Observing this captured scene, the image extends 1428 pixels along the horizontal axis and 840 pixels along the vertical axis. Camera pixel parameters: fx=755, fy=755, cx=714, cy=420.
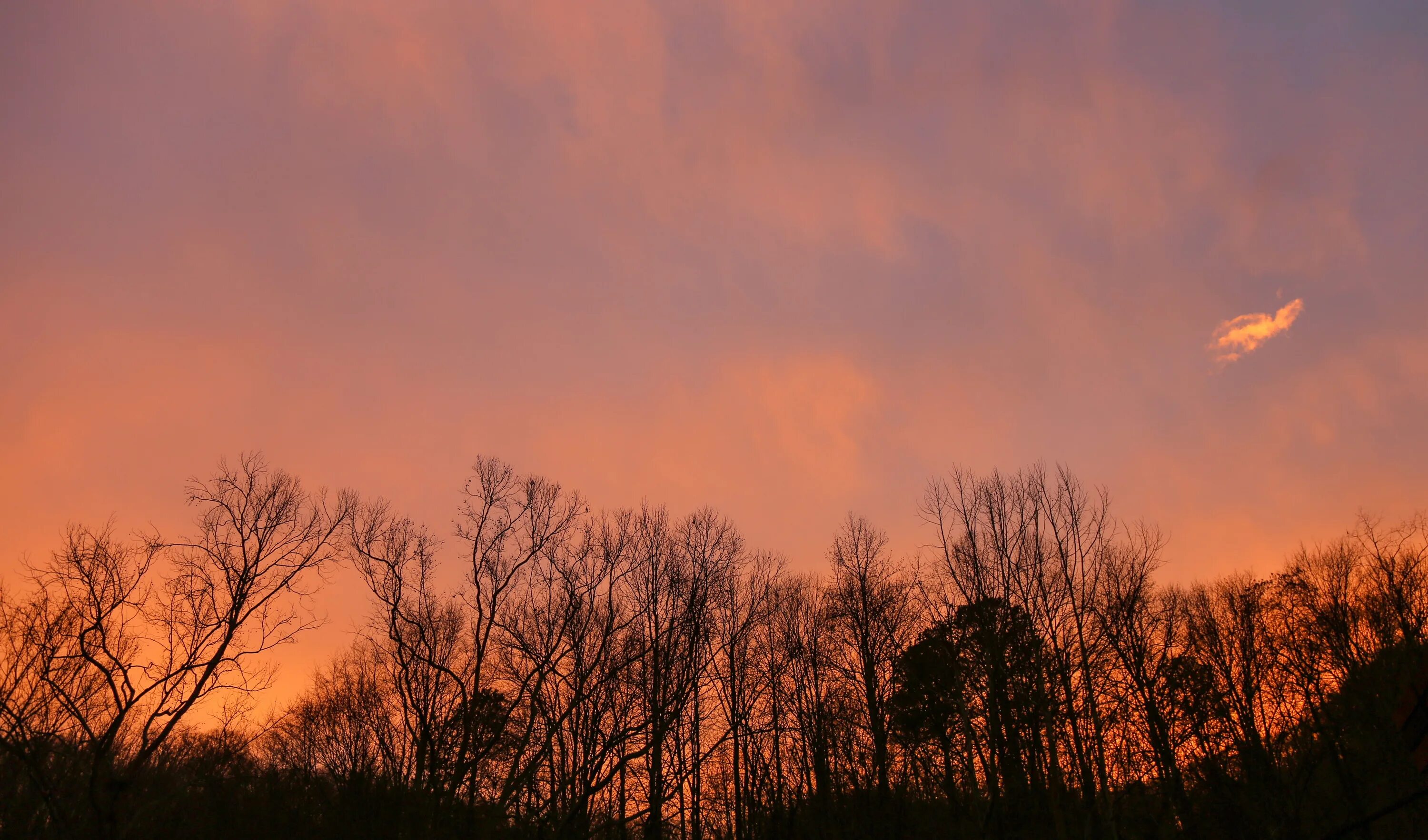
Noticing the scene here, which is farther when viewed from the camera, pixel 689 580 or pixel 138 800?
pixel 689 580

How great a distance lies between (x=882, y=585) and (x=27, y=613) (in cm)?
3021

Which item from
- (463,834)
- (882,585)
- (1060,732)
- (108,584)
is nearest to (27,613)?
(108,584)

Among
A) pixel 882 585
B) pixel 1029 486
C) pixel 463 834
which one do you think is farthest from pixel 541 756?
pixel 1029 486

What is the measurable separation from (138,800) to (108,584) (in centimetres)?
878

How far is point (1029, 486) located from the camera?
1020 inches

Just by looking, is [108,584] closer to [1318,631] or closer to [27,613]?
[27,613]

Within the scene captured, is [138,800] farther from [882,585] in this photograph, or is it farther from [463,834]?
[882,585]

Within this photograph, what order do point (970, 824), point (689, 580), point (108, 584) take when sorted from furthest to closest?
1. point (689, 580)
2. point (970, 824)
3. point (108, 584)

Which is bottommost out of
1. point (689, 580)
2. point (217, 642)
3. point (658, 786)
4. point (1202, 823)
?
point (1202, 823)

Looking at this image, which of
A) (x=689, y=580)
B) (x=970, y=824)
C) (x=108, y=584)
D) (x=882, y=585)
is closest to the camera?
(x=108, y=584)

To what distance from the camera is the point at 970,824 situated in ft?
76.8

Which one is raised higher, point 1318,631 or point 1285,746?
point 1318,631

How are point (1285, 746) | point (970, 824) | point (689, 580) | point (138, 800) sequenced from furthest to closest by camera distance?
point (689, 580)
point (1285, 746)
point (138, 800)
point (970, 824)

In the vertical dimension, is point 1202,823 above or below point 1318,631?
below
